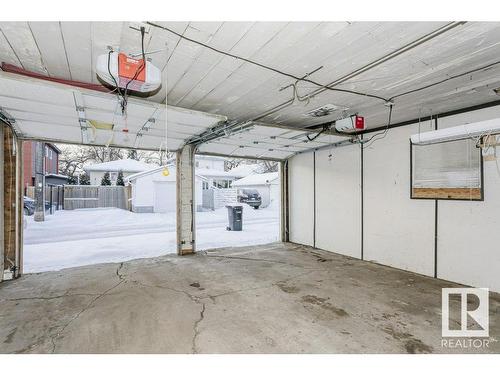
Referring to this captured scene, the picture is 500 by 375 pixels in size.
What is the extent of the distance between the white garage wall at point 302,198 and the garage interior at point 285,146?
2.33ft

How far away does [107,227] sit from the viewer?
10.1 m

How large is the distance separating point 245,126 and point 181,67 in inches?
67.7

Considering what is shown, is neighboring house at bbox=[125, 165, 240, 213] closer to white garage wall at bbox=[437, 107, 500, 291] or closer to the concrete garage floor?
the concrete garage floor

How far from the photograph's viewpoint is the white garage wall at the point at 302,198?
7055 mm

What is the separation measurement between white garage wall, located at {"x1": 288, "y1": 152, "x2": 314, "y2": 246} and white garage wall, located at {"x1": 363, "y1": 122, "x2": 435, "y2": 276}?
1.65 metres

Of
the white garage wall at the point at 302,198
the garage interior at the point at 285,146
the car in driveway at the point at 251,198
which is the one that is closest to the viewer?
the garage interior at the point at 285,146

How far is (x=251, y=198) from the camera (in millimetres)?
18719

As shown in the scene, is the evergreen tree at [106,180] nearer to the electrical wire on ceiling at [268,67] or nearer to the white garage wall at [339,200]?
the white garage wall at [339,200]

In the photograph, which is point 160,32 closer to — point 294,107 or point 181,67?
point 181,67

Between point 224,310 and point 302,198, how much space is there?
468 cm

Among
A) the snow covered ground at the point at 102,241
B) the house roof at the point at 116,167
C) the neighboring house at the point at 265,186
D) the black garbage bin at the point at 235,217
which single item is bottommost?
the snow covered ground at the point at 102,241

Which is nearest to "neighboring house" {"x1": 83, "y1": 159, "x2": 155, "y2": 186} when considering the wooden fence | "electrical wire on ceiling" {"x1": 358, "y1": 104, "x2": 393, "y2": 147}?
the wooden fence

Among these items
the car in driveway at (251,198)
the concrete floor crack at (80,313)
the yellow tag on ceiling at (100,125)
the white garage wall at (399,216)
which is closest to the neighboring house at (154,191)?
the car in driveway at (251,198)
